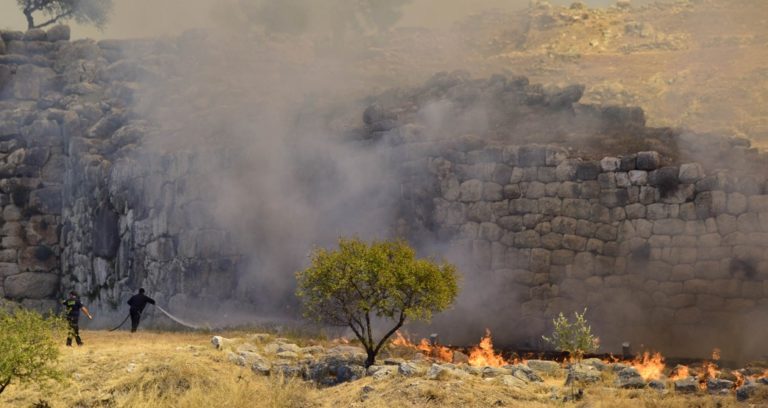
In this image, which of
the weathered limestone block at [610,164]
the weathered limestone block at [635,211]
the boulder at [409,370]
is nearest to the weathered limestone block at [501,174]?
the weathered limestone block at [610,164]

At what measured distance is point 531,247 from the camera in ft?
79.6

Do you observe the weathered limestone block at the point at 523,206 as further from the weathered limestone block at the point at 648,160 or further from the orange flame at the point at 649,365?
the orange flame at the point at 649,365

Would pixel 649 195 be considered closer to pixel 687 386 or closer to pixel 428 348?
pixel 428 348

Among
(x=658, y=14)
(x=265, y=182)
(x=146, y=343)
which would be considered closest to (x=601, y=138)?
(x=265, y=182)

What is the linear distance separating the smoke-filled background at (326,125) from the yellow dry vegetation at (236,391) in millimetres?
6731

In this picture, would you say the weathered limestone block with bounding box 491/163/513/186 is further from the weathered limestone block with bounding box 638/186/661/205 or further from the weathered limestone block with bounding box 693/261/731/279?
the weathered limestone block with bounding box 693/261/731/279

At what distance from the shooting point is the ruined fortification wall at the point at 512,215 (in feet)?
75.4

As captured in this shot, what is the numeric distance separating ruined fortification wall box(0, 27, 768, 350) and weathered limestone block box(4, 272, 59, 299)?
0.05 meters

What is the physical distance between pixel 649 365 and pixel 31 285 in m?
22.8

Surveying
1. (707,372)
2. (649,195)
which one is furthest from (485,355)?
(649,195)

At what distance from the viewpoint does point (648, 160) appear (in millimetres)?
23531

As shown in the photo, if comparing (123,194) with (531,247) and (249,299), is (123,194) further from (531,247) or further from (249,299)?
(531,247)

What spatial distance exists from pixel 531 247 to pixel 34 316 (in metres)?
12.7

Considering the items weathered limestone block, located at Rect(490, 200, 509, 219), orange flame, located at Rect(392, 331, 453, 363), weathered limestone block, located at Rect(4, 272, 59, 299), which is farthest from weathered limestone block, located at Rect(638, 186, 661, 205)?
weathered limestone block, located at Rect(4, 272, 59, 299)
